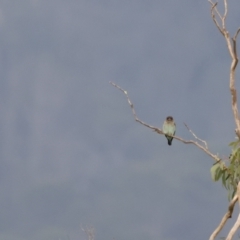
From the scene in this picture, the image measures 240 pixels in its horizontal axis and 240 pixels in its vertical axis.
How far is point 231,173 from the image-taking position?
882 cm

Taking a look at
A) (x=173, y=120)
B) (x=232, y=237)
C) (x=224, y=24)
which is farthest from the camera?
(x=173, y=120)

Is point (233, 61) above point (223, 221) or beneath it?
above

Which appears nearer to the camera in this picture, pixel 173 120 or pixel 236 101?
pixel 236 101

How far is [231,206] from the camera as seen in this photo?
332 inches

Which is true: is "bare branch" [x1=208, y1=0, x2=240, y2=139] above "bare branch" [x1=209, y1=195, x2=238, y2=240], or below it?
above

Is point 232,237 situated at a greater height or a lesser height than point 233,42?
lesser

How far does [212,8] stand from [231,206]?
97.9 inches

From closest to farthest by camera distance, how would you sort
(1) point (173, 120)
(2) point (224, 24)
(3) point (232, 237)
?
(3) point (232, 237) → (2) point (224, 24) → (1) point (173, 120)

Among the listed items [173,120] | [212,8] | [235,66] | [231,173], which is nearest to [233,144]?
[231,173]

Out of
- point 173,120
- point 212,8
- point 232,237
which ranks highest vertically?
point 173,120

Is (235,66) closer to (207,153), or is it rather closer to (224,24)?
(224,24)

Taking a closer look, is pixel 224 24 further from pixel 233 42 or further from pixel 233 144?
pixel 233 144

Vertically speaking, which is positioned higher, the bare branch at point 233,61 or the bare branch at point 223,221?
the bare branch at point 233,61

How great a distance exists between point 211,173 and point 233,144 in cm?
47
